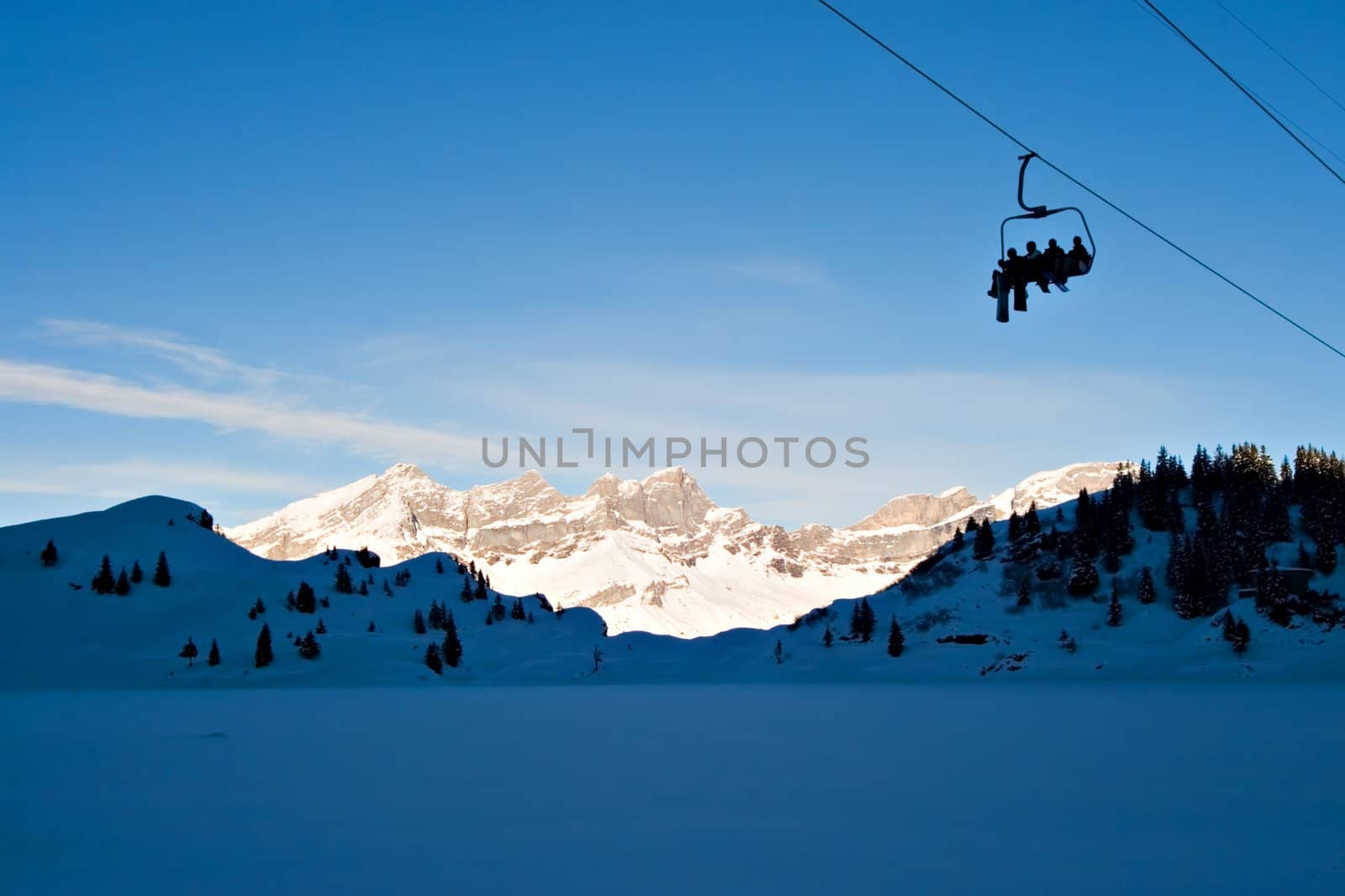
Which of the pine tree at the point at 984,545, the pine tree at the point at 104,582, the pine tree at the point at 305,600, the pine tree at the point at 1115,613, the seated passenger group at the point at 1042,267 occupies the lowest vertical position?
the pine tree at the point at 1115,613

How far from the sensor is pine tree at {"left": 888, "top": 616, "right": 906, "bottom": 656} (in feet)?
460

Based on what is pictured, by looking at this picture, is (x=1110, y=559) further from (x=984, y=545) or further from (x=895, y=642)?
(x=895, y=642)

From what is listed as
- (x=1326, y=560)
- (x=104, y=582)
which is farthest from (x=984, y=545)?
(x=104, y=582)

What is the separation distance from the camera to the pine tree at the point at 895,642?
140m

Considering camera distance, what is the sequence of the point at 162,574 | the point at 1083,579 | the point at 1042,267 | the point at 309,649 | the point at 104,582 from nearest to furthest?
the point at 1042,267 → the point at 309,649 → the point at 104,582 → the point at 1083,579 → the point at 162,574

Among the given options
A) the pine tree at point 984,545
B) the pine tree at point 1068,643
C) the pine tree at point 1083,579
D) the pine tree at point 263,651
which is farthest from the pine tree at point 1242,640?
the pine tree at point 263,651

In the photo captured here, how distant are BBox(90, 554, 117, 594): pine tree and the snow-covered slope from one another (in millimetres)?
1687

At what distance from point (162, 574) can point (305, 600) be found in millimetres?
19708

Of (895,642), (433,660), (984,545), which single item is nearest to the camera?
(433,660)

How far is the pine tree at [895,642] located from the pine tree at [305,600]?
83.8 m

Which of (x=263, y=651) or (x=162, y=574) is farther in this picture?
(x=162, y=574)

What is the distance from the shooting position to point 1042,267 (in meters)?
19.2

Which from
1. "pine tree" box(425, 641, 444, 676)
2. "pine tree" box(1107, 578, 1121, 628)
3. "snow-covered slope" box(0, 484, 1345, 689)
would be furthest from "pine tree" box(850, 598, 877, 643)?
"pine tree" box(425, 641, 444, 676)

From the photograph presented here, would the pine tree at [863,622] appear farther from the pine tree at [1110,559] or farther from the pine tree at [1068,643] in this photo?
the pine tree at [1110,559]
